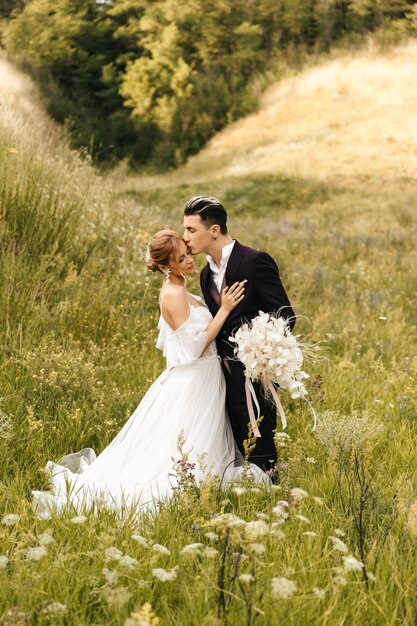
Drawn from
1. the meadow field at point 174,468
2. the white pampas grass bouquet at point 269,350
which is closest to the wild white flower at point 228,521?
the meadow field at point 174,468

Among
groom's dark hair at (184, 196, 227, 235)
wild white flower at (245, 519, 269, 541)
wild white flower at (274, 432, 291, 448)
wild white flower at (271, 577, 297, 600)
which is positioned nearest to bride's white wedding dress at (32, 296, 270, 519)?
wild white flower at (274, 432, 291, 448)

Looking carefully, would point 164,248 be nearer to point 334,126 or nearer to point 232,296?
point 232,296

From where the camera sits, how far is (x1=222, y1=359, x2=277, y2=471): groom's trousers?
404 centimetres

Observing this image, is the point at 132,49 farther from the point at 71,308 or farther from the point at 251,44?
the point at 71,308

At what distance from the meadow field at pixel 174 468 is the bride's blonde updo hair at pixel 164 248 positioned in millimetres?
1228

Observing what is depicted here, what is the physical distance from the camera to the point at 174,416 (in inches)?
161

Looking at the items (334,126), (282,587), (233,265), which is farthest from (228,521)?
(334,126)

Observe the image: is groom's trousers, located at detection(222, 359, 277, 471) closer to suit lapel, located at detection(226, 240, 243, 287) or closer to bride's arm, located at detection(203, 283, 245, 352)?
bride's arm, located at detection(203, 283, 245, 352)

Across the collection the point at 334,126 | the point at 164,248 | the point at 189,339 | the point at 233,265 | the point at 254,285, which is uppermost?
the point at 164,248

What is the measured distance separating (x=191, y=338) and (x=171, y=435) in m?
0.62

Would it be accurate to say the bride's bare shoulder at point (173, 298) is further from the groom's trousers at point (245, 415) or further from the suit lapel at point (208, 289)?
the groom's trousers at point (245, 415)

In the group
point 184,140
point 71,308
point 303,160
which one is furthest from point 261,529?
point 184,140

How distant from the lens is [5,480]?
3867mm

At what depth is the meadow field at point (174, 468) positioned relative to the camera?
8.25 feet
